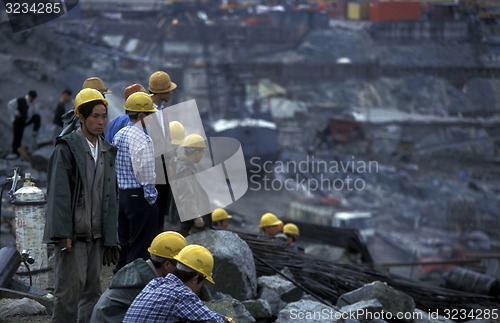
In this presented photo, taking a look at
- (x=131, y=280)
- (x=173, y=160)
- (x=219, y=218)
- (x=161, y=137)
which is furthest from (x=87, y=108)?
(x=219, y=218)

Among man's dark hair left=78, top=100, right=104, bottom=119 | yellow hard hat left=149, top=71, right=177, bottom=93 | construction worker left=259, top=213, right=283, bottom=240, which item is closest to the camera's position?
man's dark hair left=78, top=100, right=104, bottom=119

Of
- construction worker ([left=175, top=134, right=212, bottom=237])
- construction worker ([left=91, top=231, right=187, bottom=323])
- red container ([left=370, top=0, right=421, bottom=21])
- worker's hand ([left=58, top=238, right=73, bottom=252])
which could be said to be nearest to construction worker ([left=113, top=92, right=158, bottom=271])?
construction worker ([left=175, top=134, right=212, bottom=237])

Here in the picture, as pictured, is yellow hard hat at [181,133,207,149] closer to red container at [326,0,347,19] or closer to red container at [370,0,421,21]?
red container at [370,0,421,21]

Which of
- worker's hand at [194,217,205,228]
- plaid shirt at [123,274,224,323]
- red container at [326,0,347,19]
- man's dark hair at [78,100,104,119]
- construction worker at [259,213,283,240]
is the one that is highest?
man's dark hair at [78,100,104,119]

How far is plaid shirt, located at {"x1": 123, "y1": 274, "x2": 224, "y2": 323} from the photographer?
4066 millimetres

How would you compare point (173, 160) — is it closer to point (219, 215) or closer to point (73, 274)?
point (73, 274)

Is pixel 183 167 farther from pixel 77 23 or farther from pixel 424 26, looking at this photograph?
pixel 424 26

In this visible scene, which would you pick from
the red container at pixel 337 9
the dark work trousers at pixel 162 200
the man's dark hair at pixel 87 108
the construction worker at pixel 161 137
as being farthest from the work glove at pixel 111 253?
the red container at pixel 337 9

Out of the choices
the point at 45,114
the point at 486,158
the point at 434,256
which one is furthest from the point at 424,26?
the point at 45,114

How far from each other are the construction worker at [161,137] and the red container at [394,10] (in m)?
88.8

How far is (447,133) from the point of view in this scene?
3061 inches

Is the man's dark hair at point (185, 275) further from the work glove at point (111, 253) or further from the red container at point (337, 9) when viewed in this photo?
the red container at point (337, 9)

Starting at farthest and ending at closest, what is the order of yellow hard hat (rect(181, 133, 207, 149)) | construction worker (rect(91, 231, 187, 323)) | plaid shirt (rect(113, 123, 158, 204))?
yellow hard hat (rect(181, 133, 207, 149)) < plaid shirt (rect(113, 123, 158, 204)) < construction worker (rect(91, 231, 187, 323))

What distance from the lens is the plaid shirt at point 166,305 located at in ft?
13.3
